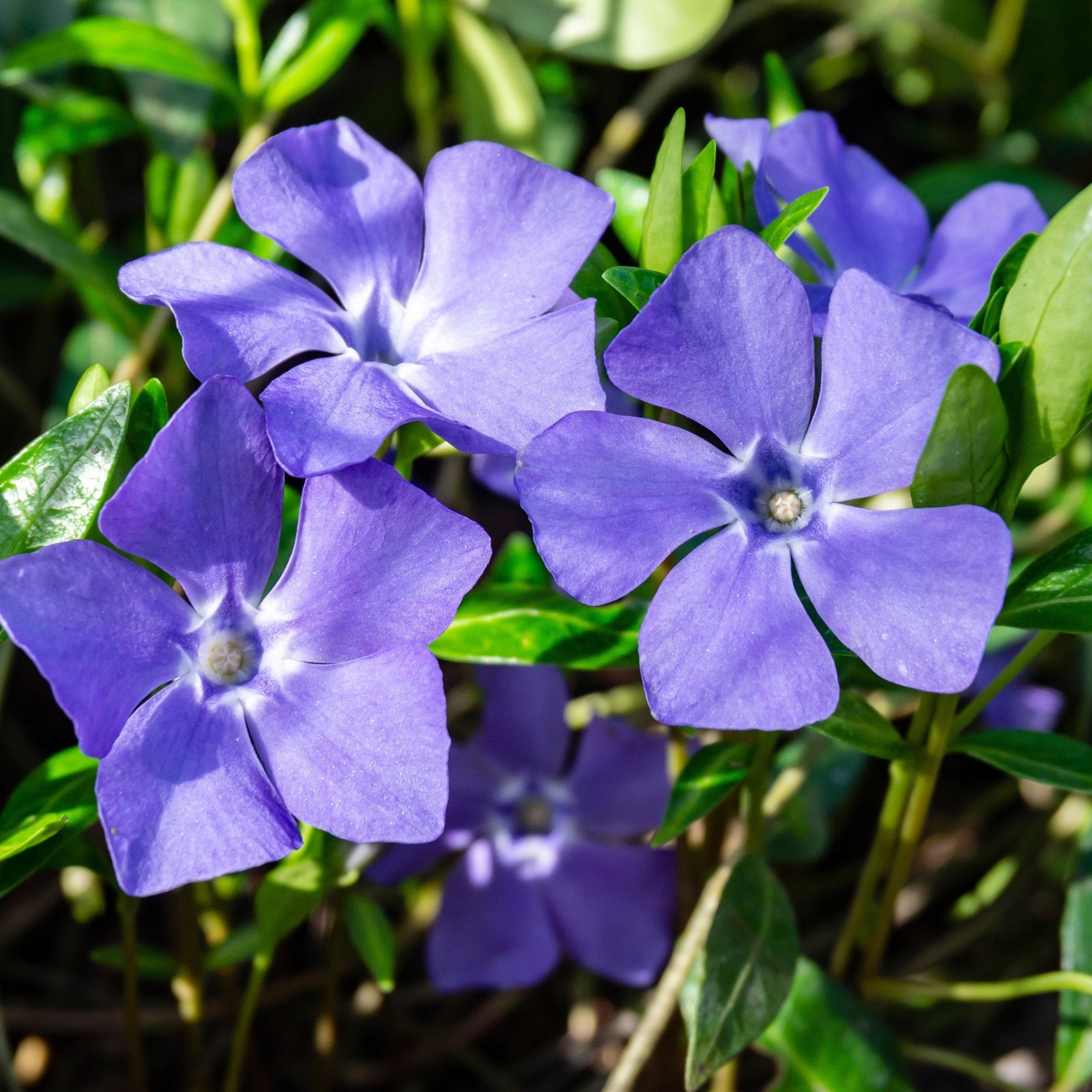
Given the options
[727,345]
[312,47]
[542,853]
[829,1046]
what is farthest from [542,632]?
[312,47]

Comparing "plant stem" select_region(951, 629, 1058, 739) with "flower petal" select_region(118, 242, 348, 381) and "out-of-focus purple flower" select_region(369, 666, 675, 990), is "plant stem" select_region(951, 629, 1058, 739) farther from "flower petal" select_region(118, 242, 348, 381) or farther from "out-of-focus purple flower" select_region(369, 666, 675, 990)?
"flower petal" select_region(118, 242, 348, 381)

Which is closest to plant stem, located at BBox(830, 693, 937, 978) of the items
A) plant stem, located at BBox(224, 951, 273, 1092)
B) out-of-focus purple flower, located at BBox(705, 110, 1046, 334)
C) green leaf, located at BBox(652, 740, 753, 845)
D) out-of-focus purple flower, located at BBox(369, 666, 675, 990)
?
green leaf, located at BBox(652, 740, 753, 845)

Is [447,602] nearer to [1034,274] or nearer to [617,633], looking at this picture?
[617,633]

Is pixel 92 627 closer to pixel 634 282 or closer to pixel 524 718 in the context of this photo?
pixel 634 282

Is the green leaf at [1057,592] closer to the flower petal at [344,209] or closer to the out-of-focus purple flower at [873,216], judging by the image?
the out-of-focus purple flower at [873,216]

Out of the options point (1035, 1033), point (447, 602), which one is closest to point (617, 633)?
point (447, 602)

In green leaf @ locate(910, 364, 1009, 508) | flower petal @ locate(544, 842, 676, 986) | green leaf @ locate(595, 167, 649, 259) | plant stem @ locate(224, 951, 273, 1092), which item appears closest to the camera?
green leaf @ locate(910, 364, 1009, 508)
